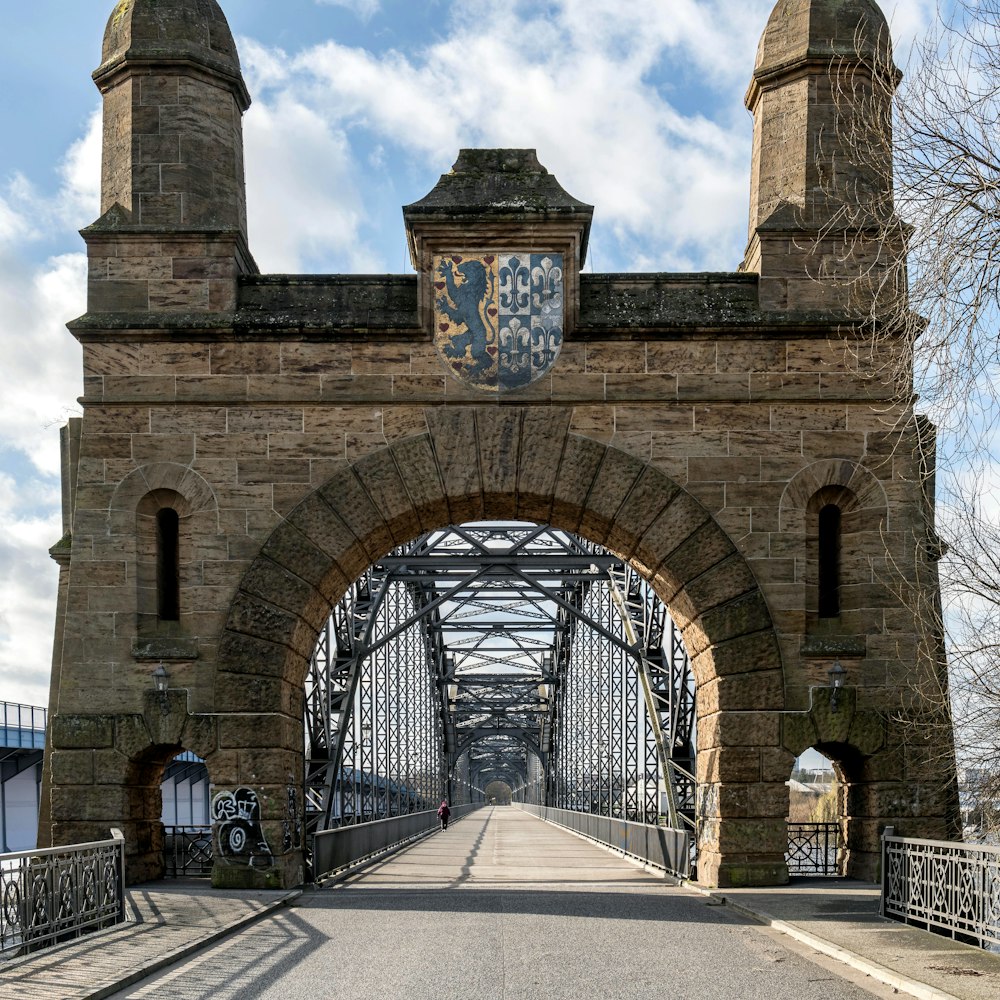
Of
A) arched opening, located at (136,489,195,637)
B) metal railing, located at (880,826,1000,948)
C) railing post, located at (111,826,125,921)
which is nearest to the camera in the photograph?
metal railing, located at (880,826,1000,948)

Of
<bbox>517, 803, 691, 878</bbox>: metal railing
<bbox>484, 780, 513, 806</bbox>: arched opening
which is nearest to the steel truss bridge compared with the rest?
<bbox>517, 803, 691, 878</bbox>: metal railing

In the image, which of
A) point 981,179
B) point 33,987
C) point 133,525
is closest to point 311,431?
point 133,525

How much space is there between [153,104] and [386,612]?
1075 inches

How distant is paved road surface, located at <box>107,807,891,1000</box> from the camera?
962cm

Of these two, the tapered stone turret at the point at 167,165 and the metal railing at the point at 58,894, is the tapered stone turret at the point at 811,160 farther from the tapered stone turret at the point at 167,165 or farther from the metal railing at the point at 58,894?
the metal railing at the point at 58,894

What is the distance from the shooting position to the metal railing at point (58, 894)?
424 inches

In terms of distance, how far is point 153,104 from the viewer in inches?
672

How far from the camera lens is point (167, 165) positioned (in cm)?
1703

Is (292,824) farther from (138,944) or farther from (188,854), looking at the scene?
(138,944)

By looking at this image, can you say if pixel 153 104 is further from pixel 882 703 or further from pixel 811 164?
pixel 882 703

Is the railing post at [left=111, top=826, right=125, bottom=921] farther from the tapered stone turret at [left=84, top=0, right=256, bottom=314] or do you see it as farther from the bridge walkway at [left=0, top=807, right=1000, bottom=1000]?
the tapered stone turret at [left=84, top=0, right=256, bottom=314]

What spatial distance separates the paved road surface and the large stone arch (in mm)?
1822

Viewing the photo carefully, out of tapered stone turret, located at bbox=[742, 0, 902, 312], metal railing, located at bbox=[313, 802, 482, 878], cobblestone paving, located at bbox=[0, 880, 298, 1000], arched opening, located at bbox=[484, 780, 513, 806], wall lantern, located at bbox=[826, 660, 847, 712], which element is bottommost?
arched opening, located at bbox=[484, 780, 513, 806]

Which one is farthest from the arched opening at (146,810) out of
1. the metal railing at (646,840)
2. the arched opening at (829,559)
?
the arched opening at (829,559)
